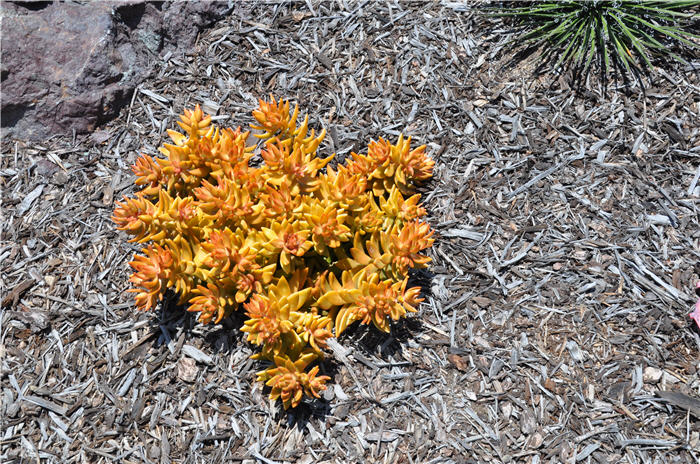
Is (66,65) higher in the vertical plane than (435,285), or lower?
higher

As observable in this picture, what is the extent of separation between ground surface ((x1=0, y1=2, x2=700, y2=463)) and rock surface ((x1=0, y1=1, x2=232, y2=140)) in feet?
0.41

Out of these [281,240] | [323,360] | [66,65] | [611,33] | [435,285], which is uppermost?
[611,33]

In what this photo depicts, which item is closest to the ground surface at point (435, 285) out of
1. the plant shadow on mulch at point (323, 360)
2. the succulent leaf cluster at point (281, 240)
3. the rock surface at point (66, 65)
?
the plant shadow on mulch at point (323, 360)

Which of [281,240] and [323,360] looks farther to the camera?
[323,360]

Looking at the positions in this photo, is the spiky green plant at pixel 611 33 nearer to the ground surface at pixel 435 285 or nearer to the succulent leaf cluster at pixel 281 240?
the ground surface at pixel 435 285

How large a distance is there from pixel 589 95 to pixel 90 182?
2.78m

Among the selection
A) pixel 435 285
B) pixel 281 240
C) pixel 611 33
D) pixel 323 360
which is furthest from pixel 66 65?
pixel 611 33

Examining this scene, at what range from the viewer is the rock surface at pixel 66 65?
3.25m

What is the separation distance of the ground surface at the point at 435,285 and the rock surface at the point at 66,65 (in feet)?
0.41

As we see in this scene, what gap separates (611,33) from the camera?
10.8 ft

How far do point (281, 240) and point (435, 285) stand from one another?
830mm

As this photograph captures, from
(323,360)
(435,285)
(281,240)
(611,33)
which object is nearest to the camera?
(281,240)

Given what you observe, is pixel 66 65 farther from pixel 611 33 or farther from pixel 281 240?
pixel 611 33

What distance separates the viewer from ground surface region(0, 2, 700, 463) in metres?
2.52
